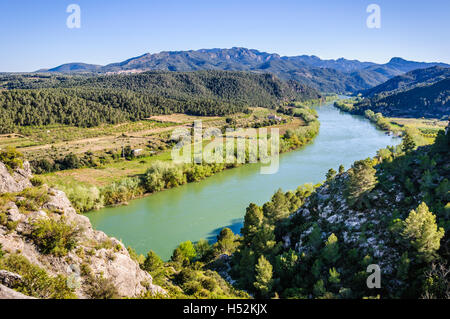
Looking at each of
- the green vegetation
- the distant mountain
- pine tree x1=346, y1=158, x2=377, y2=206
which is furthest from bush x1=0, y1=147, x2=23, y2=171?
the distant mountain

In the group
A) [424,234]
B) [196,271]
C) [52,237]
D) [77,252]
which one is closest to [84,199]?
[196,271]

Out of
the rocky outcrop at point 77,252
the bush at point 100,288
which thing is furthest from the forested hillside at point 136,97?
the bush at point 100,288

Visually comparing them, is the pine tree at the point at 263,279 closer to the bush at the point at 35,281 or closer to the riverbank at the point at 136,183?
the bush at the point at 35,281

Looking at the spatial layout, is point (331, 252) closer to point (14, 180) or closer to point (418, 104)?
point (14, 180)

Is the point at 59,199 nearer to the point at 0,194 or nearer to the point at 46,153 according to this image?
the point at 0,194

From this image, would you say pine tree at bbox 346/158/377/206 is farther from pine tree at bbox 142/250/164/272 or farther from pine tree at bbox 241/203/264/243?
pine tree at bbox 142/250/164/272
